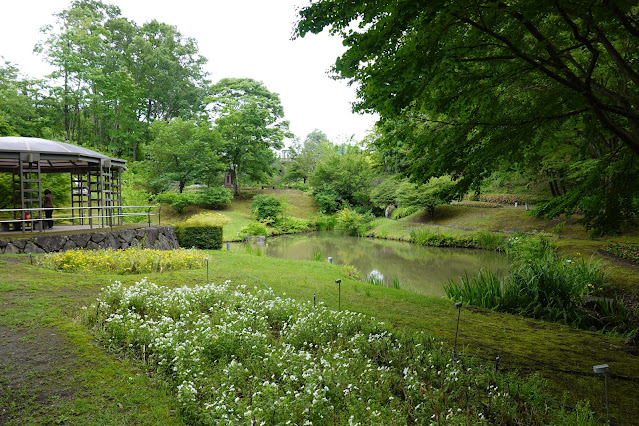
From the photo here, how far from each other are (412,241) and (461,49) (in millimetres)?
17967

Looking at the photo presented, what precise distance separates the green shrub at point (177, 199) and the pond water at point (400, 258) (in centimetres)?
736

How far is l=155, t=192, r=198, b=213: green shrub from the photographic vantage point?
920 inches

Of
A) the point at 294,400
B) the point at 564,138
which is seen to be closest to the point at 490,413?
the point at 294,400

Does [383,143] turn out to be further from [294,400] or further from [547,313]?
[547,313]

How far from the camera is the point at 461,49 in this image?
131 inches

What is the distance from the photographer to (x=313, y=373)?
297 centimetres

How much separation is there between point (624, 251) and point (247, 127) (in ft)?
81.5

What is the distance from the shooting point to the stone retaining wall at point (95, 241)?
8961mm

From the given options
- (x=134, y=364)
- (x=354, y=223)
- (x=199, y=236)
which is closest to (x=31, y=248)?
(x=199, y=236)

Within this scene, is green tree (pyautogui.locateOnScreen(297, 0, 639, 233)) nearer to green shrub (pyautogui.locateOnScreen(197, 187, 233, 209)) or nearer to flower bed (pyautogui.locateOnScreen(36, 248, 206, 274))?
flower bed (pyautogui.locateOnScreen(36, 248, 206, 274))

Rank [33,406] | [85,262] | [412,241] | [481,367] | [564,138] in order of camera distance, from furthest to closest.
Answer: [412,241]
[564,138]
[85,262]
[481,367]
[33,406]

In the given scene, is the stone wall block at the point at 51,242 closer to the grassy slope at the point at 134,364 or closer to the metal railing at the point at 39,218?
the metal railing at the point at 39,218

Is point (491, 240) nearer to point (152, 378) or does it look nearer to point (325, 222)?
point (325, 222)

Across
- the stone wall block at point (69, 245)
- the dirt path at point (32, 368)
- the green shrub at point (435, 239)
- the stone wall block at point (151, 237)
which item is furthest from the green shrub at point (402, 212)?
the dirt path at point (32, 368)
